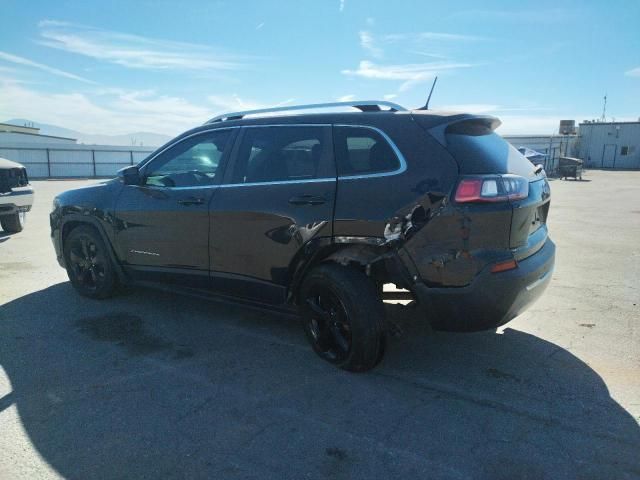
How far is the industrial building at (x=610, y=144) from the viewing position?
158 ft

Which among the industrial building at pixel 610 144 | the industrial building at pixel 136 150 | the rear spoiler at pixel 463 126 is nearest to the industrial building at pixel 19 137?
the industrial building at pixel 136 150

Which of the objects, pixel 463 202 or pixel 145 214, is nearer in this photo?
pixel 463 202

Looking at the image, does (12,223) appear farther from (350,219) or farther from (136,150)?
(136,150)

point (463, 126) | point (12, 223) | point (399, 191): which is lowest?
point (12, 223)

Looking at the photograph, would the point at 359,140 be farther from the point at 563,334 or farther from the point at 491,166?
the point at 563,334

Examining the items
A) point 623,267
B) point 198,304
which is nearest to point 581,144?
point 623,267

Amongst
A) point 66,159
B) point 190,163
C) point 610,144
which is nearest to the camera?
point 190,163

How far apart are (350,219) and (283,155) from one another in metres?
0.86

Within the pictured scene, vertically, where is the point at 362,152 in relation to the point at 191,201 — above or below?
above

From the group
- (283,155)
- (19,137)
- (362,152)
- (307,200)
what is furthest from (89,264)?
(19,137)

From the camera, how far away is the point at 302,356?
386 cm

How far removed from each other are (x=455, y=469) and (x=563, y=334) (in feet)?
7.48

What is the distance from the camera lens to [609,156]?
162 feet

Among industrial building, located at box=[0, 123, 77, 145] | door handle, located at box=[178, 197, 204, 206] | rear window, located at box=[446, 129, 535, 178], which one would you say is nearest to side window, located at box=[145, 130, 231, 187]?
door handle, located at box=[178, 197, 204, 206]
